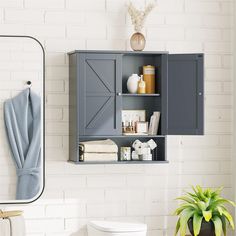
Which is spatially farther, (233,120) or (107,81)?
(233,120)

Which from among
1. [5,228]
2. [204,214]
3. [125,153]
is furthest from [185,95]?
[5,228]

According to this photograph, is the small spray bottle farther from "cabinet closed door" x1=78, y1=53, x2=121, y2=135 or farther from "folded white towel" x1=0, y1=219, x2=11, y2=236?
"folded white towel" x1=0, y1=219, x2=11, y2=236

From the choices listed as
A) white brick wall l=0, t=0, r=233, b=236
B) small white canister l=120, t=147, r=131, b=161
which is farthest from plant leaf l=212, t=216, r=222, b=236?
small white canister l=120, t=147, r=131, b=161

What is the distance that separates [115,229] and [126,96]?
89cm

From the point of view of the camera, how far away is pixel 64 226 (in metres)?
4.16

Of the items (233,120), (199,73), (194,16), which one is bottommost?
(233,120)

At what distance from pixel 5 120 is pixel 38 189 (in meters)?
0.50

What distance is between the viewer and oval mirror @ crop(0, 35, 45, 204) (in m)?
4.05

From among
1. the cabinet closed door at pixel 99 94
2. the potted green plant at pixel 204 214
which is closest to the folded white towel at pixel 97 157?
the cabinet closed door at pixel 99 94

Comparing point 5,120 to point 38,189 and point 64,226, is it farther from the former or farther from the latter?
point 64,226

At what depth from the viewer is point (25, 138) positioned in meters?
4.07

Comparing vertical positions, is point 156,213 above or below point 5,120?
below

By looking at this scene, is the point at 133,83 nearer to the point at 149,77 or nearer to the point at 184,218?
the point at 149,77

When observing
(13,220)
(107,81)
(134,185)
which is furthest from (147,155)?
(13,220)
